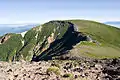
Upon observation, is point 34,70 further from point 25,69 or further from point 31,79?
point 31,79

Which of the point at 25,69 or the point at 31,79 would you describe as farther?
the point at 25,69

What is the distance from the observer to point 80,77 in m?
26.7

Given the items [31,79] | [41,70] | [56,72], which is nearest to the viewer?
[31,79]

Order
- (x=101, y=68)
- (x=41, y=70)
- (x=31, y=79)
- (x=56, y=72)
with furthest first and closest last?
(x=101, y=68) < (x=41, y=70) < (x=56, y=72) < (x=31, y=79)

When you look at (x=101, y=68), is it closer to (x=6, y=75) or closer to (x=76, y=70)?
(x=76, y=70)

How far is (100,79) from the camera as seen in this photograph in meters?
26.2

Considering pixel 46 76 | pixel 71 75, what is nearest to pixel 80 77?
pixel 71 75

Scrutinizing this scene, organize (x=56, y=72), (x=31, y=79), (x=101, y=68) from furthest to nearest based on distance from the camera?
(x=101, y=68) → (x=56, y=72) → (x=31, y=79)

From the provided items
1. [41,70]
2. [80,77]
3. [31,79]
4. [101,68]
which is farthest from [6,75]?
[101,68]

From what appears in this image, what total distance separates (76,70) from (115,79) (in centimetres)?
565

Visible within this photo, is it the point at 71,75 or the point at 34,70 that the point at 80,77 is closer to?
the point at 71,75

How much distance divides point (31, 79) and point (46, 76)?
67.9 inches

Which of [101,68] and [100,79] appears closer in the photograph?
[100,79]

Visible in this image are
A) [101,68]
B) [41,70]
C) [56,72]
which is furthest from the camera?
[101,68]
